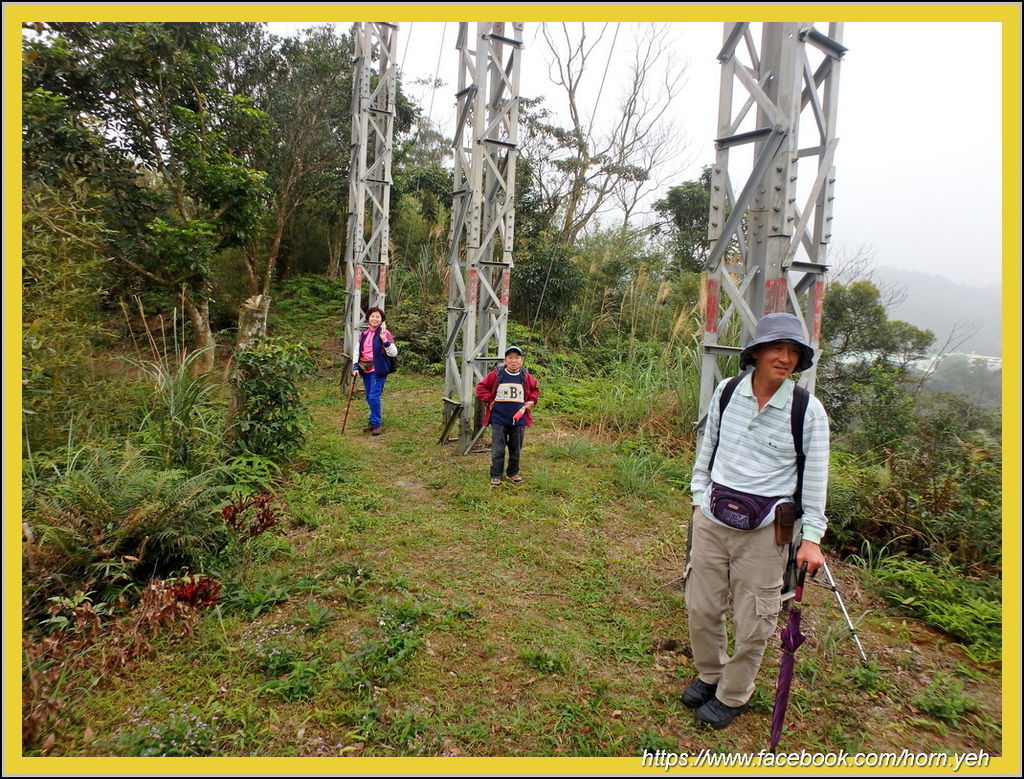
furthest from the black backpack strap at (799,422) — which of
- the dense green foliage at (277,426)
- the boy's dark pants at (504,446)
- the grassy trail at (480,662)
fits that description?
the boy's dark pants at (504,446)

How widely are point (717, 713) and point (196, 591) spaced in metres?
2.99

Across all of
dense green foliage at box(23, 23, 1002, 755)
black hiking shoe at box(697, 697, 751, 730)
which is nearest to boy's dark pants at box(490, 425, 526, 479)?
Answer: dense green foliage at box(23, 23, 1002, 755)

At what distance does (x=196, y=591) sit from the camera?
3.57m

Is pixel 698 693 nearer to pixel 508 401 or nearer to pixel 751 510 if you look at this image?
pixel 751 510

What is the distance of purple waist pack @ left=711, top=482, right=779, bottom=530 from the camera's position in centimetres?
270

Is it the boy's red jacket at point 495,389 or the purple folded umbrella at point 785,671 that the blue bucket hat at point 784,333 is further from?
the boy's red jacket at point 495,389

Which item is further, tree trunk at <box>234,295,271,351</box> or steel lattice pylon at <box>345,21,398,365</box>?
steel lattice pylon at <box>345,21,398,365</box>

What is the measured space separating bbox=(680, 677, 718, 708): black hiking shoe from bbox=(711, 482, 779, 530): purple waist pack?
0.94m

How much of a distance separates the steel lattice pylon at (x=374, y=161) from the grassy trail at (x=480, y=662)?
5.99 meters

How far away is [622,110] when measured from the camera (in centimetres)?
1916

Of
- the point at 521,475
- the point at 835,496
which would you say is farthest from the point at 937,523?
the point at 521,475

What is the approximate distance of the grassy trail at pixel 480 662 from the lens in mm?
2773

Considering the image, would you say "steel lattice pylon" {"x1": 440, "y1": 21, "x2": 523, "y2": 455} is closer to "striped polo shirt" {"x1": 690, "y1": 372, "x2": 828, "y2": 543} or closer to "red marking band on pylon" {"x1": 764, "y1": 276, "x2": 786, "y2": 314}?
"red marking band on pylon" {"x1": 764, "y1": 276, "x2": 786, "y2": 314}

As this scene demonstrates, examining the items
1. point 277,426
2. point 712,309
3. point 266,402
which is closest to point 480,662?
point 712,309
